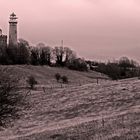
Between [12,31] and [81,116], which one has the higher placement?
[12,31]

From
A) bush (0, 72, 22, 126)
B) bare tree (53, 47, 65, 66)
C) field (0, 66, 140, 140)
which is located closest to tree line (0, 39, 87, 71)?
bare tree (53, 47, 65, 66)

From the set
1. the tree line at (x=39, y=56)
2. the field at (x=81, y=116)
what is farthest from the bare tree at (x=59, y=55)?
the field at (x=81, y=116)

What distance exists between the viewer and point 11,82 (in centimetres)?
2697

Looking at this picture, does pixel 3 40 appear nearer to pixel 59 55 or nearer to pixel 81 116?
pixel 59 55

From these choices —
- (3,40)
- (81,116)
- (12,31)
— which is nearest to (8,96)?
(81,116)

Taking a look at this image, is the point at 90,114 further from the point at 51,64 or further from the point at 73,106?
the point at 51,64

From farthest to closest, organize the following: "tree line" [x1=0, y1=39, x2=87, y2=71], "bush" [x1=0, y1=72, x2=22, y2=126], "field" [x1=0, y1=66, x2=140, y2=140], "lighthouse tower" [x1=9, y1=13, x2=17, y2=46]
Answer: "lighthouse tower" [x1=9, y1=13, x2=17, y2=46], "tree line" [x1=0, y1=39, x2=87, y2=71], "bush" [x1=0, y1=72, x2=22, y2=126], "field" [x1=0, y1=66, x2=140, y2=140]

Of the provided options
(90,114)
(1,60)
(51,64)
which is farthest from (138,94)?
(51,64)

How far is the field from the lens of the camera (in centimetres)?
2539

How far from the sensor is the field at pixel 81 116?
2539 centimetres

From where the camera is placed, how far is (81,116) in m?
40.3

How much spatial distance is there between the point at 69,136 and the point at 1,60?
380 ft

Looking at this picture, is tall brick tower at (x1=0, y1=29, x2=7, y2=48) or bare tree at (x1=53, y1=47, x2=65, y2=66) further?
bare tree at (x1=53, y1=47, x2=65, y2=66)

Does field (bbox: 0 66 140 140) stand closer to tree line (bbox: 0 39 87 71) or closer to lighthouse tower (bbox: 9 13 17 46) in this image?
tree line (bbox: 0 39 87 71)
